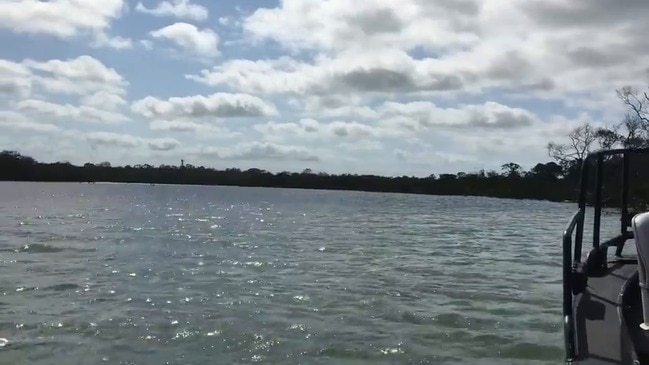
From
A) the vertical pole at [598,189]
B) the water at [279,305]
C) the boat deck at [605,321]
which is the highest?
the vertical pole at [598,189]

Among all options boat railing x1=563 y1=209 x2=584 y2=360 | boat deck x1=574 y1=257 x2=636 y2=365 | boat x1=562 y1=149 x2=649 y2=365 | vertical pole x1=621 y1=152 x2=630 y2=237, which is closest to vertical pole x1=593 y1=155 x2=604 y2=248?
boat x1=562 y1=149 x2=649 y2=365

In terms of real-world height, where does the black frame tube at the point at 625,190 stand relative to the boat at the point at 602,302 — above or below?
above

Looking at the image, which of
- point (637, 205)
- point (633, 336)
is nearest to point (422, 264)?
point (633, 336)

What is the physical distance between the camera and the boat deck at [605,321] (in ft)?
15.4

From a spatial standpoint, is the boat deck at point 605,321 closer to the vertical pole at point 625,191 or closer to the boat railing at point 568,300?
the boat railing at point 568,300

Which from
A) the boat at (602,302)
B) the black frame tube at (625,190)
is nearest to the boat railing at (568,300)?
the boat at (602,302)

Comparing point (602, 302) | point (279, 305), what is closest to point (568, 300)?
point (602, 302)

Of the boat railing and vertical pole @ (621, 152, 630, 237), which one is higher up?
vertical pole @ (621, 152, 630, 237)

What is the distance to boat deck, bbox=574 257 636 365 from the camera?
4691mm

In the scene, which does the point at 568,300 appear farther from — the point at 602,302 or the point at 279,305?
the point at 279,305

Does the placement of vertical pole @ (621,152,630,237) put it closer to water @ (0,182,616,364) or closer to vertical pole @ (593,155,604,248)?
vertical pole @ (593,155,604,248)

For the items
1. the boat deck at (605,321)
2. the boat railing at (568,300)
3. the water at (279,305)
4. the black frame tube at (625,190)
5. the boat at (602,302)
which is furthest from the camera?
the water at (279,305)

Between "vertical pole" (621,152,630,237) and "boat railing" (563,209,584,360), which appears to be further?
"vertical pole" (621,152,630,237)

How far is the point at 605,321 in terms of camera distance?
5.26 m
